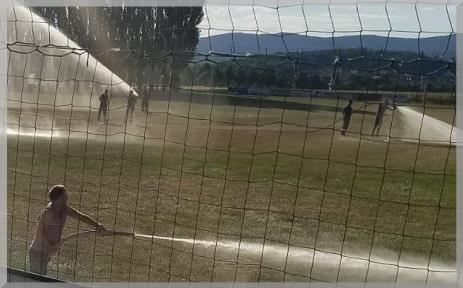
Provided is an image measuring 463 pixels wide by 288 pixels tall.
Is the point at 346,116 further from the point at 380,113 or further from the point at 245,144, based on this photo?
the point at 245,144

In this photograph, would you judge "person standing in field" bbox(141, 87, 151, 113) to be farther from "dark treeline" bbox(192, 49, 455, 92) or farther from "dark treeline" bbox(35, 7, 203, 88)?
"dark treeline" bbox(192, 49, 455, 92)

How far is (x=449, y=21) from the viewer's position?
10.4 feet

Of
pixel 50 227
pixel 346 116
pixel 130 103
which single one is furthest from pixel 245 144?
pixel 50 227

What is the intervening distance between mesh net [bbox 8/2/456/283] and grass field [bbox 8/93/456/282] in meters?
0.03

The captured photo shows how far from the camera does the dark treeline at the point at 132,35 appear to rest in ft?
16.5

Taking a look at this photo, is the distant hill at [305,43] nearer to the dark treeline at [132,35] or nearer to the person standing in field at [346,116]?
the dark treeline at [132,35]

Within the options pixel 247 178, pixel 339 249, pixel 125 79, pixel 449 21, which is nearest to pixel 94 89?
pixel 125 79

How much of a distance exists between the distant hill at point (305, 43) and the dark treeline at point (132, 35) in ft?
1.70

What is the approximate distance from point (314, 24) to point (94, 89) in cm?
298

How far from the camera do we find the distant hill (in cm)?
396

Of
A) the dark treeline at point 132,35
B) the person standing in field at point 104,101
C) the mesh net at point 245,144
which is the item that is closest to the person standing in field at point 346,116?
the mesh net at point 245,144

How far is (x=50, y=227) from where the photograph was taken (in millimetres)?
3672

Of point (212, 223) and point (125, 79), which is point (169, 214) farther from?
point (125, 79)

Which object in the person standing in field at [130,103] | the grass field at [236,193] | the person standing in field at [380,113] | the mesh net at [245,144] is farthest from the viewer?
the person standing in field at [380,113]
